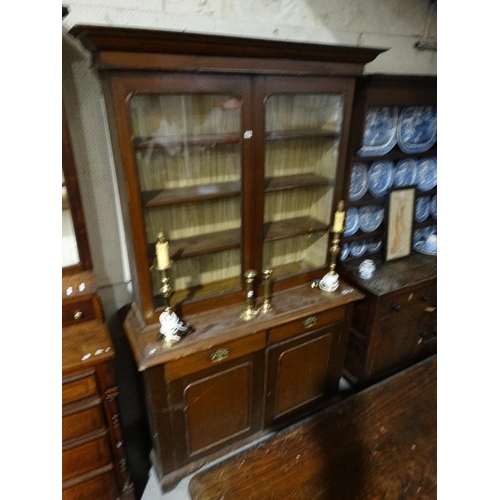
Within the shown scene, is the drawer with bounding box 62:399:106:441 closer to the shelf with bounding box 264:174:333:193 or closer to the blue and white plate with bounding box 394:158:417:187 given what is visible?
the shelf with bounding box 264:174:333:193

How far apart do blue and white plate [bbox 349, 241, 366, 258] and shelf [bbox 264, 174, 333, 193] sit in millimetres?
552

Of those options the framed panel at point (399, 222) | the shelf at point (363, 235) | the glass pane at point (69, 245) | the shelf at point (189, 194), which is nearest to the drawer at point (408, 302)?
the framed panel at point (399, 222)

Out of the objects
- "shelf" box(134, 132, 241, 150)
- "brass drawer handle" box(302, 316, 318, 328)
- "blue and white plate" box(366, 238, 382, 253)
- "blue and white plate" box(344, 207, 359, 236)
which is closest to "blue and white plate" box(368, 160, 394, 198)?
"blue and white plate" box(344, 207, 359, 236)

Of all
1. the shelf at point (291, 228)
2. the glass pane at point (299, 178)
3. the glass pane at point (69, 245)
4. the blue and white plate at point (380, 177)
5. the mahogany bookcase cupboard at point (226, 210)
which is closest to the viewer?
the mahogany bookcase cupboard at point (226, 210)

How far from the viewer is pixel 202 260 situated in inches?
58.5

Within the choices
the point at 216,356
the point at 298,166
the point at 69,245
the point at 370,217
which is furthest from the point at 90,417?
the point at 370,217

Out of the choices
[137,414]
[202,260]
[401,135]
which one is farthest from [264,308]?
[401,135]

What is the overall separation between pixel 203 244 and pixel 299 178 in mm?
519

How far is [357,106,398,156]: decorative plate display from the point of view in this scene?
169 centimetres

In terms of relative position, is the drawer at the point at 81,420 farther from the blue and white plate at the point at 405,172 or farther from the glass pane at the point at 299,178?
the blue and white plate at the point at 405,172

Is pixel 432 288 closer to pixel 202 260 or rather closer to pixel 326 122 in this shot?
pixel 326 122

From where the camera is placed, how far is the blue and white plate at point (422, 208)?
2.05 meters

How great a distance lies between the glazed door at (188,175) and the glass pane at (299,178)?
6.5 inches
